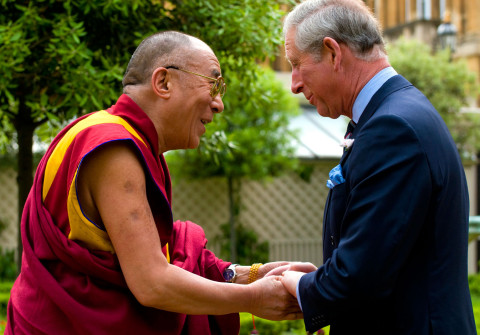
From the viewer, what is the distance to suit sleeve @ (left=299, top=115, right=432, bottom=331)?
1.90m

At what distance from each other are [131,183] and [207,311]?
55 centimetres

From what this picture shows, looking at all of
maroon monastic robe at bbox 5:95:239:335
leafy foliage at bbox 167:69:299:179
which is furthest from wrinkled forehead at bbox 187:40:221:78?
leafy foliage at bbox 167:69:299:179

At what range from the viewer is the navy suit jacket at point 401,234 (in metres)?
1.90

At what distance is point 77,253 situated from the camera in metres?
2.14

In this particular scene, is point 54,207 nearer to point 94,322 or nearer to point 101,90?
point 94,322

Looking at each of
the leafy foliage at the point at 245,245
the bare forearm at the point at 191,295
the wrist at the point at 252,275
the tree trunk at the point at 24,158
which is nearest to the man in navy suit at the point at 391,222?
the bare forearm at the point at 191,295

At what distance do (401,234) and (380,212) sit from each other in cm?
9

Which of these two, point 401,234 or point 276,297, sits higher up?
point 401,234

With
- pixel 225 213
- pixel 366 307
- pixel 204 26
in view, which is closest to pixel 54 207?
pixel 366 307

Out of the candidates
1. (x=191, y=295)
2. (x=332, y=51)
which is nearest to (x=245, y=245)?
(x=191, y=295)

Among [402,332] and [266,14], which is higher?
[266,14]

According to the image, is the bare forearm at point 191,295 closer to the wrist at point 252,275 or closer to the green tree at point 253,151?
the wrist at point 252,275

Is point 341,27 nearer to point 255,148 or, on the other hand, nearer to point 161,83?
point 161,83

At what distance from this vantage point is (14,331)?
2.29 m
